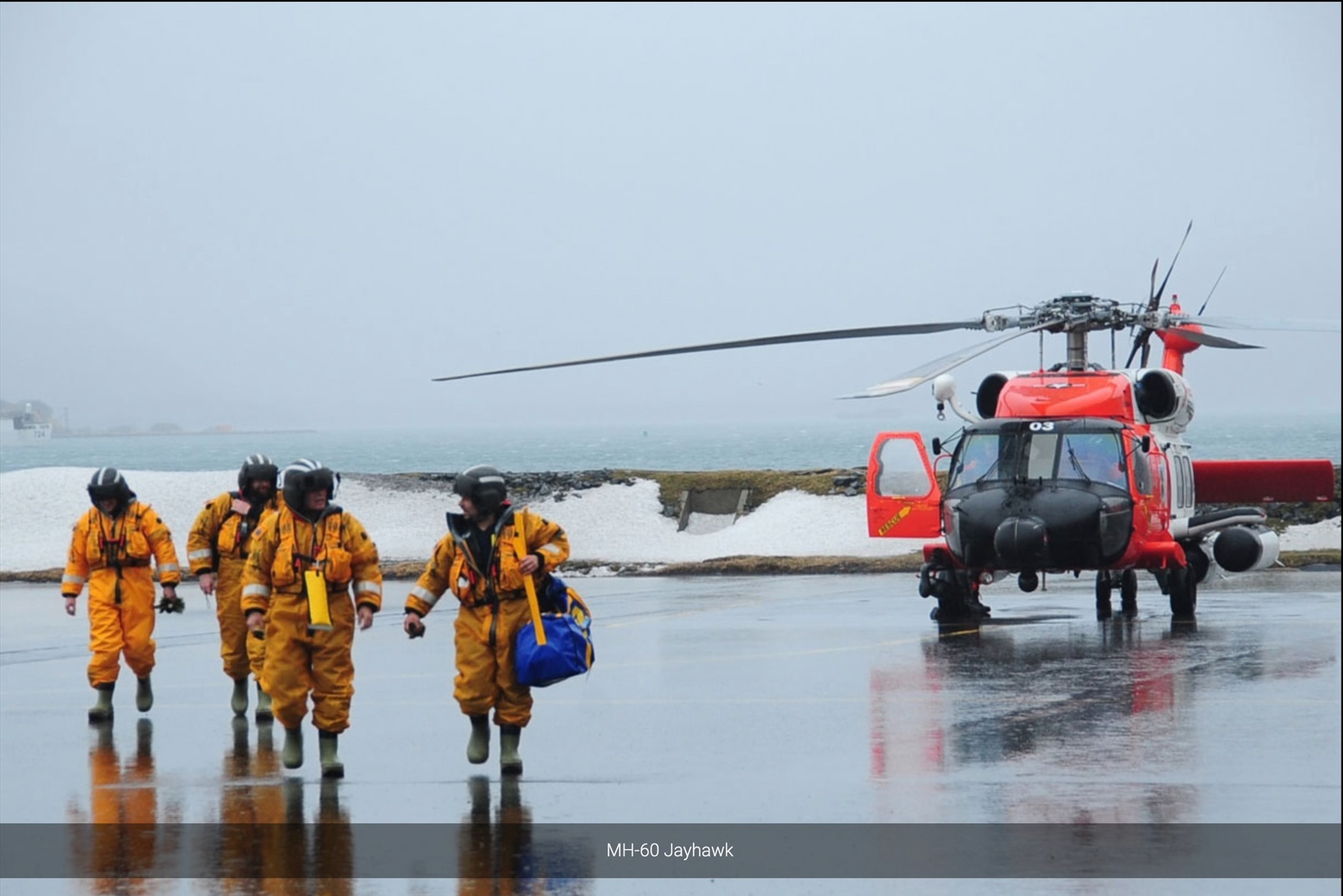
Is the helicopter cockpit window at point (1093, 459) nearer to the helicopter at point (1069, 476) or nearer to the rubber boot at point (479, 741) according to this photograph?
the helicopter at point (1069, 476)

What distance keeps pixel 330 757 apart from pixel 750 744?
2.41m

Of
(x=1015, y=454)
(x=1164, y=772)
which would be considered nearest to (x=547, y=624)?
(x=1164, y=772)

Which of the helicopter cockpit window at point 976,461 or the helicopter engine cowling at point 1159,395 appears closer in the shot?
the helicopter cockpit window at point 976,461

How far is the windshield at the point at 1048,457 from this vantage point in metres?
16.1

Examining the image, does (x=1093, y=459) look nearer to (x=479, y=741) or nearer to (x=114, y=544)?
(x=479, y=741)

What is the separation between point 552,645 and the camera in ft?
29.8

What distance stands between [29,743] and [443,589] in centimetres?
300

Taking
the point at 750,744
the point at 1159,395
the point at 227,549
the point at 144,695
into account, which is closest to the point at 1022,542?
the point at 1159,395

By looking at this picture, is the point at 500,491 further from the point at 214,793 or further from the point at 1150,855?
the point at 1150,855

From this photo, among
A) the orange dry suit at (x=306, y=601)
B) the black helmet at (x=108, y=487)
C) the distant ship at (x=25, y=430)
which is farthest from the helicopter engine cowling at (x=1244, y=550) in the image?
the distant ship at (x=25, y=430)

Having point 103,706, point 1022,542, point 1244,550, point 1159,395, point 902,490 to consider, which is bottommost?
point 103,706

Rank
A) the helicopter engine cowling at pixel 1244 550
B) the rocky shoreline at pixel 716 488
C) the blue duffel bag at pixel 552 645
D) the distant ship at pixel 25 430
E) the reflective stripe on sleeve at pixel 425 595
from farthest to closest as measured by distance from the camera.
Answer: the distant ship at pixel 25 430 → the rocky shoreline at pixel 716 488 → the helicopter engine cowling at pixel 1244 550 → the reflective stripe on sleeve at pixel 425 595 → the blue duffel bag at pixel 552 645

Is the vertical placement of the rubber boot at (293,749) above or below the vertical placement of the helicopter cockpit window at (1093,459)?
below

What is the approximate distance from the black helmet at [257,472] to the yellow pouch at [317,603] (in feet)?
8.44
